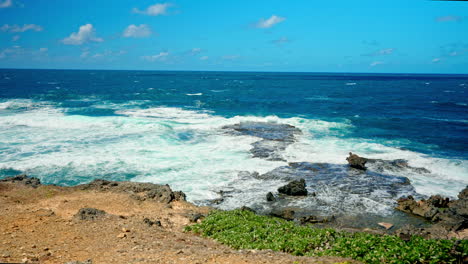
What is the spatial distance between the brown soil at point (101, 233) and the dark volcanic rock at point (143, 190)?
42cm

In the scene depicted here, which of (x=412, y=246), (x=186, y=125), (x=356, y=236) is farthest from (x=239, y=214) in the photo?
(x=186, y=125)

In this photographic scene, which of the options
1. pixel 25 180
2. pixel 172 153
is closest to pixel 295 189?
pixel 172 153

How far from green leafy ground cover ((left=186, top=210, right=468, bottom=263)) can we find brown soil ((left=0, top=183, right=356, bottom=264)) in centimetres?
61

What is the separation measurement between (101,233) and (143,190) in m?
6.04

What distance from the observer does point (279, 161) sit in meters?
24.6

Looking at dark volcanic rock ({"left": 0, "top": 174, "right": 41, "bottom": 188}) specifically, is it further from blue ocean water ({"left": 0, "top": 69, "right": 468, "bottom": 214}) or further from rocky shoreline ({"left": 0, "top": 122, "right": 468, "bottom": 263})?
blue ocean water ({"left": 0, "top": 69, "right": 468, "bottom": 214})

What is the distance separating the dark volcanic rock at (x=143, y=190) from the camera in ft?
53.1

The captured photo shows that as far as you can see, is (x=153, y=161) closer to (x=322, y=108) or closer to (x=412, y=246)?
(x=412, y=246)

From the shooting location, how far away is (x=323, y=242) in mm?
9914

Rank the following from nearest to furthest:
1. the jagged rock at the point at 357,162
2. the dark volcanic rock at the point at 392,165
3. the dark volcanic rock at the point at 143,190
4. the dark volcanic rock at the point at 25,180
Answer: the dark volcanic rock at the point at 143,190 < the dark volcanic rock at the point at 25,180 < the jagged rock at the point at 357,162 < the dark volcanic rock at the point at 392,165

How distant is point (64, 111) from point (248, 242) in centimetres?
4314

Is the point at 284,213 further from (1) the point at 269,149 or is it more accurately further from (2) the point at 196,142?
(2) the point at 196,142

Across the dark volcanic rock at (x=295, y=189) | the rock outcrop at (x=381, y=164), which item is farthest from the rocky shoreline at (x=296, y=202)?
the rock outcrop at (x=381, y=164)

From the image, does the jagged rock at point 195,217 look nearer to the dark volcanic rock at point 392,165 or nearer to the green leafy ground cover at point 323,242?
the green leafy ground cover at point 323,242
